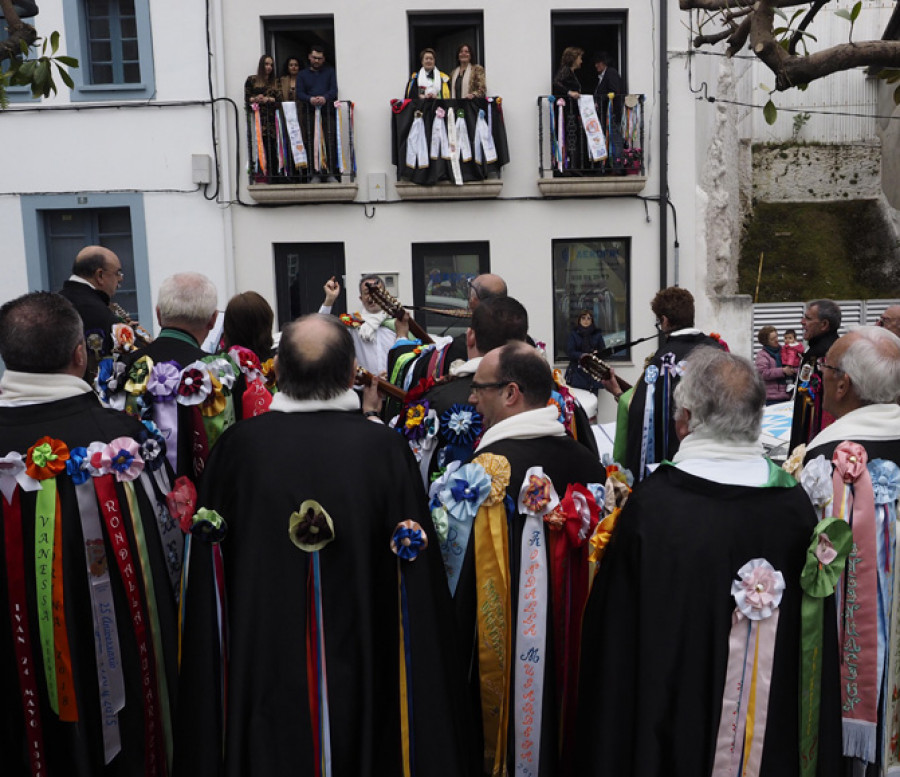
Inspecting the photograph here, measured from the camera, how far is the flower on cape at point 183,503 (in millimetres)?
3164

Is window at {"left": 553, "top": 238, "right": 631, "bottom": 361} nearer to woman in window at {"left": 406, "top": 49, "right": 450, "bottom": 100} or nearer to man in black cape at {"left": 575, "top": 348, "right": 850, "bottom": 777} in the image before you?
woman in window at {"left": 406, "top": 49, "right": 450, "bottom": 100}

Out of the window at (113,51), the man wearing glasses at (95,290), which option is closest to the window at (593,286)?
the window at (113,51)

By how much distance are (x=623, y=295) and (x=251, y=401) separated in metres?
10.4

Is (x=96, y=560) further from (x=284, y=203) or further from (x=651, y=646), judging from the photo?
(x=284, y=203)

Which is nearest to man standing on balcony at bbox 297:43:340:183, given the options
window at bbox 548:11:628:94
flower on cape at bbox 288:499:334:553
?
window at bbox 548:11:628:94

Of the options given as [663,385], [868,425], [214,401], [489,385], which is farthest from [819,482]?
[663,385]

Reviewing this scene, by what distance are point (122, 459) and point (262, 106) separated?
35.2ft

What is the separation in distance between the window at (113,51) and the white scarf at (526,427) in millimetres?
11357

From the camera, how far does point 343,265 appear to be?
13.9 meters

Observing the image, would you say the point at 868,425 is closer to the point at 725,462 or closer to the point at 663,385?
the point at 725,462

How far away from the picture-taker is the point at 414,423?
4.17 m

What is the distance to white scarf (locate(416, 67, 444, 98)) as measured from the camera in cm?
1323

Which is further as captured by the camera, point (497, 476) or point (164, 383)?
point (164, 383)

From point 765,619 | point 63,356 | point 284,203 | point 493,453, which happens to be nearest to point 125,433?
point 63,356
